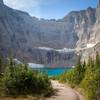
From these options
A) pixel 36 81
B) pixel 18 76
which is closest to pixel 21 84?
pixel 18 76

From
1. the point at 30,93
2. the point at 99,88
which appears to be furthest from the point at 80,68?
the point at 99,88

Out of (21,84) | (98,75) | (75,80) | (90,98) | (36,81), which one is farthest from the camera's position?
(75,80)

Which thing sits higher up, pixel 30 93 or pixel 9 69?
pixel 9 69

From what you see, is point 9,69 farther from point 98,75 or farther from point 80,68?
point 80,68

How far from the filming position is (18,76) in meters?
36.0

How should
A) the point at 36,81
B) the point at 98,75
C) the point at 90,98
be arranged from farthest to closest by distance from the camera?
the point at 36,81, the point at 98,75, the point at 90,98

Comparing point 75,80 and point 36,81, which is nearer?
point 36,81

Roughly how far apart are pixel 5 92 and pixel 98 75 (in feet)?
36.6

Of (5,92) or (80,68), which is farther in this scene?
(80,68)

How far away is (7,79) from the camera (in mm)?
35031

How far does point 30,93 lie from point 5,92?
3.61 meters

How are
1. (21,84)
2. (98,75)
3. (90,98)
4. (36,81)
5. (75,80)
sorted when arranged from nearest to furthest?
1. (90,98)
2. (98,75)
3. (21,84)
4. (36,81)
5. (75,80)

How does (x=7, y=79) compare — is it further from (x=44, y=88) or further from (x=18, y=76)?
(x=44, y=88)

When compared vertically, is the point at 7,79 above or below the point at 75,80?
above
